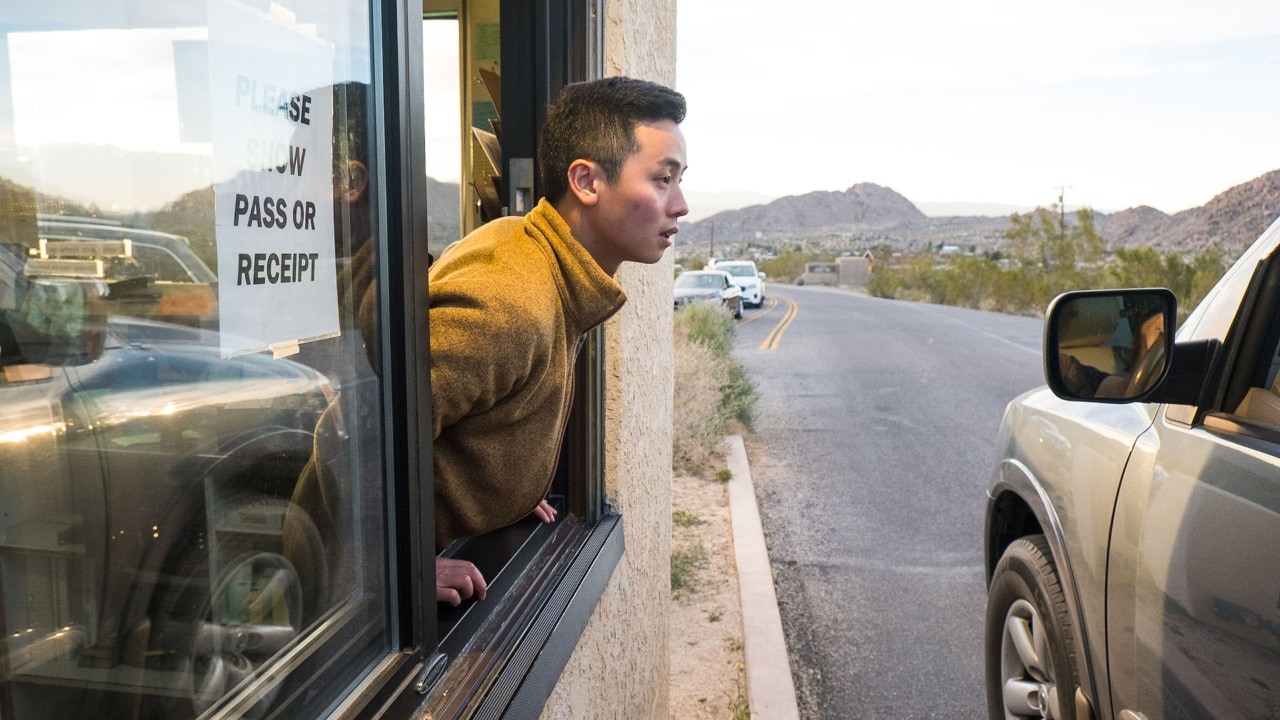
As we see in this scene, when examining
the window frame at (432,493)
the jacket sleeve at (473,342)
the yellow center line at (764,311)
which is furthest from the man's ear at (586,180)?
the yellow center line at (764,311)

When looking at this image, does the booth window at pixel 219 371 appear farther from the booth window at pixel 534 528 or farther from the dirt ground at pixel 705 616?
the dirt ground at pixel 705 616

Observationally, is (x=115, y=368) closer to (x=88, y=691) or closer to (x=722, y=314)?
(x=88, y=691)

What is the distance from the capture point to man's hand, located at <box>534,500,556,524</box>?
280 cm

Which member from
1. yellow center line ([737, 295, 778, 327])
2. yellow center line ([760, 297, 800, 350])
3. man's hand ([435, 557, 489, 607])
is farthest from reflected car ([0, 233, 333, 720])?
yellow center line ([737, 295, 778, 327])

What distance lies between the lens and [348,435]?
1560 mm

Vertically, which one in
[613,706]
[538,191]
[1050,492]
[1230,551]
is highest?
[538,191]

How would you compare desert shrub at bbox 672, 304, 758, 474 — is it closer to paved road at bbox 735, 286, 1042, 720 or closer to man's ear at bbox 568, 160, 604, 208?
paved road at bbox 735, 286, 1042, 720

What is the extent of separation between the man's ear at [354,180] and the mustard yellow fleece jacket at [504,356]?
34 cm

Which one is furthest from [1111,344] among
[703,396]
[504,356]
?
[703,396]

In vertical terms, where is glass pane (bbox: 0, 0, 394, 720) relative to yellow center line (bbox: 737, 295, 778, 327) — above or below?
above

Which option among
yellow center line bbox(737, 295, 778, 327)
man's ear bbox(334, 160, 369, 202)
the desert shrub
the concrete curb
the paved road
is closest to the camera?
man's ear bbox(334, 160, 369, 202)

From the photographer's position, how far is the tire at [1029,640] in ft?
8.75

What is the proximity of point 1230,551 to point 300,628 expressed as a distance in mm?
1520

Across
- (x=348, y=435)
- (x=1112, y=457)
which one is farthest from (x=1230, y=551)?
(x=348, y=435)
